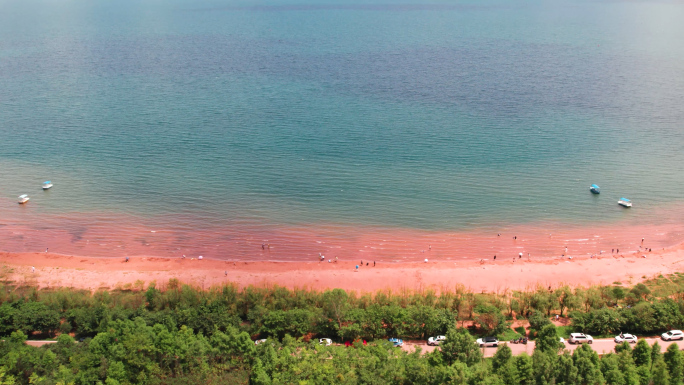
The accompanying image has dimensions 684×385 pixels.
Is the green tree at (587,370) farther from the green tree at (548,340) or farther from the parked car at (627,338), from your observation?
the parked car at (627,338)

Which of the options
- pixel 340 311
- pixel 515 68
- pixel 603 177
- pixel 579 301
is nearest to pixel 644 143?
pixel 603 177

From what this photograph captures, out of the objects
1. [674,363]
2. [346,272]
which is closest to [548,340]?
[674,363]

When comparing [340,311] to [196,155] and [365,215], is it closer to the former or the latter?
[365,215]

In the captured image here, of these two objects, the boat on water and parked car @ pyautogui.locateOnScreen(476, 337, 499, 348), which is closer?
parked car @ pyautogui.locateOnScreen(476, 337, 499, 348)

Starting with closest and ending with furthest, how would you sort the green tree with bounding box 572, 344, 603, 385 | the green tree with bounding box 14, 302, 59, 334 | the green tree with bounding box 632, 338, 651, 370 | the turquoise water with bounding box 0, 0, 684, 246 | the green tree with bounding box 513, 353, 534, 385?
1. the green tree with bounding box 572, 344, 603, 385
2. the green tree with bounding box 513, 353, 534, 385
3. the green tree with bounding box 632, 338, 651, 370
4. the green tree with bounding box 14, 302, 59, 334
5. the turquoise water with bounding box 0, 0, 684, 246

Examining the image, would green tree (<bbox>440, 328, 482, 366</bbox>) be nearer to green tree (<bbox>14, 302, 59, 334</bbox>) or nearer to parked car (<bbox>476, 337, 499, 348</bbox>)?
parked car (<bbox>476, 337, 499, 348</bbox>)

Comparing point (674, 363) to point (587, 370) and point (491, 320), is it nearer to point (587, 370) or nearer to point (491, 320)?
point (587, 370)

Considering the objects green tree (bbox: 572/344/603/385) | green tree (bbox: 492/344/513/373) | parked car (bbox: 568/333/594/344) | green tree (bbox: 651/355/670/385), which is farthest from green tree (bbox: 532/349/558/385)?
green tree (bbox: 651/355/670/385)
